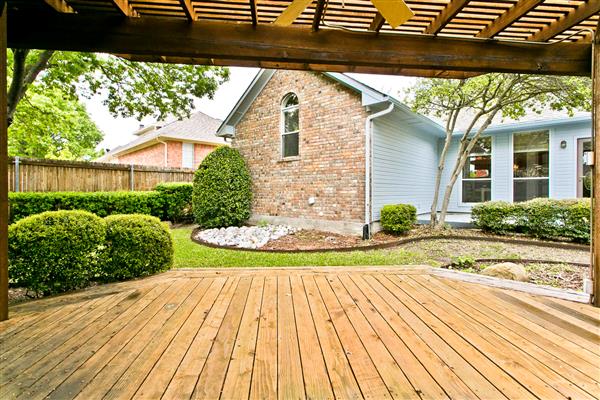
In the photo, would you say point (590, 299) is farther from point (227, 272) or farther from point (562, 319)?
point (227, 272)

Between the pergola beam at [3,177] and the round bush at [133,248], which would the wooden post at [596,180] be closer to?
the round bush at [133,248]

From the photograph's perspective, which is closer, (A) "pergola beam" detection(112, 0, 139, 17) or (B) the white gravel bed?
(A) "pergola beam" detection(112, 0, 139, 17)

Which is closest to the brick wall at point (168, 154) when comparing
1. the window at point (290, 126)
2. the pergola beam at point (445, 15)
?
the window at point (290, 126)

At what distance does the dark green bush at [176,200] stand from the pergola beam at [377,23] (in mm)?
8433

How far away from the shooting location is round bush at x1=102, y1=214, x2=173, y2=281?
133 inches

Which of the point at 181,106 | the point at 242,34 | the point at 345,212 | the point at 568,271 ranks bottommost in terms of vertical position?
the point at 568,271

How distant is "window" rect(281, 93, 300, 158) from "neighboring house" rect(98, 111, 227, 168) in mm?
9089

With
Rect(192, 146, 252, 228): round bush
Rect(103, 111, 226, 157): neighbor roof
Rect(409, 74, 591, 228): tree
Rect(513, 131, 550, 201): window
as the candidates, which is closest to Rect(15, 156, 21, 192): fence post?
Rect(192, 146, 252, 228): round bush

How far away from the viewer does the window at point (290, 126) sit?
8.55 meters

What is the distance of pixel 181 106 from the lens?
21.8 feet

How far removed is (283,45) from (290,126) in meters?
6.13

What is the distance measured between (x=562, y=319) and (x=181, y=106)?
730 cm

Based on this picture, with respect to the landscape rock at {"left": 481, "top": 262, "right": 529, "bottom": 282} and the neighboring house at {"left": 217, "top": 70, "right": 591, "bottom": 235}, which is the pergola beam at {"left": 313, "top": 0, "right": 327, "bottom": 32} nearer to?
the landscape rock at {"left": 481, "top": 262, "right": 529, "bottom": 282}

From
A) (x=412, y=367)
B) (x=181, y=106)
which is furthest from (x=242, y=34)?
(x=181, y=106)
